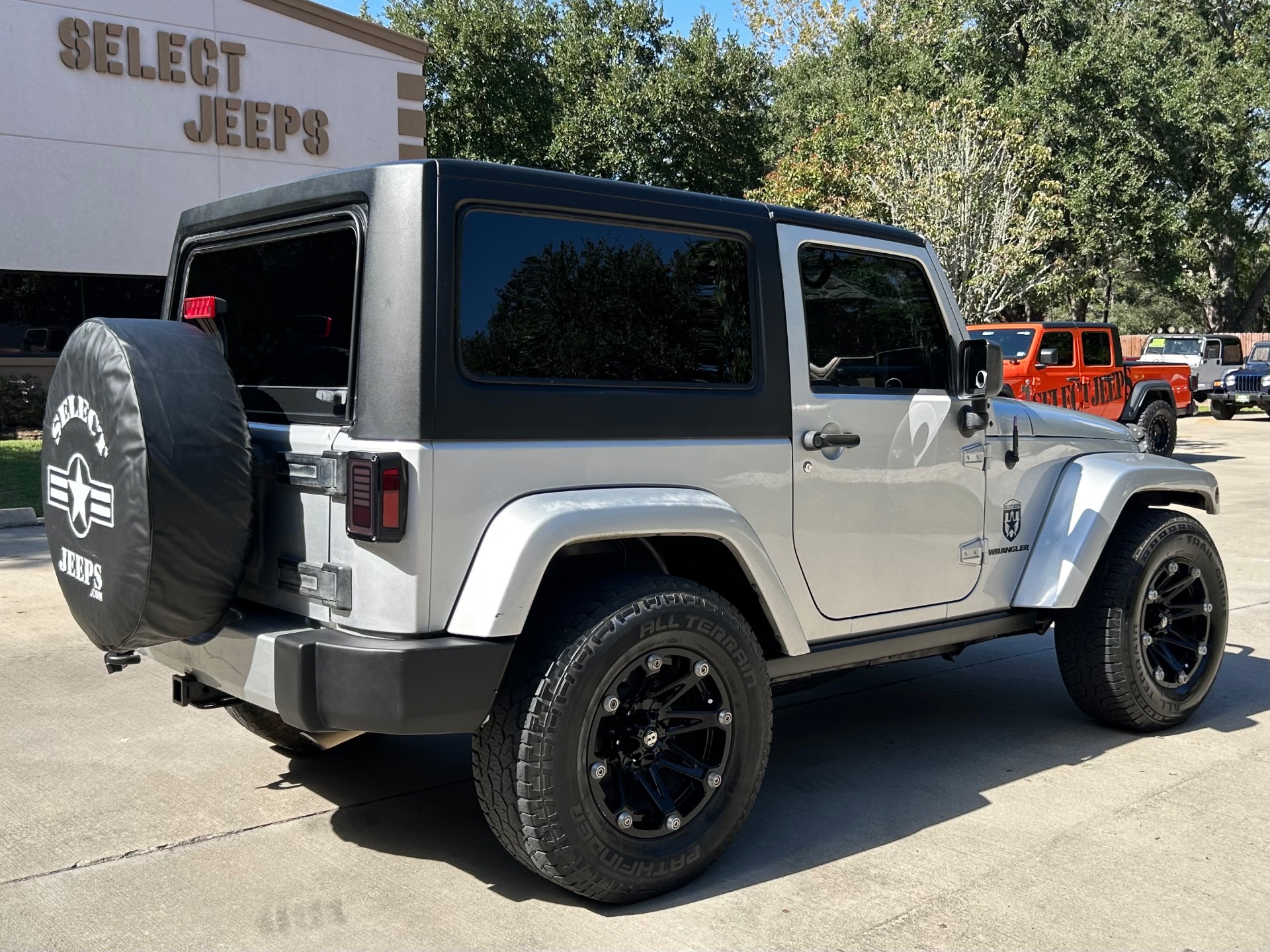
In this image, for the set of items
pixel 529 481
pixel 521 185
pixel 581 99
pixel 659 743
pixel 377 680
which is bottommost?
pixel 659 743

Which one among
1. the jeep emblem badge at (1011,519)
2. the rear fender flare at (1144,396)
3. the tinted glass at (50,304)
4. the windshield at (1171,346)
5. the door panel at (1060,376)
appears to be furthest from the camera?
the windshield at (1171,346)

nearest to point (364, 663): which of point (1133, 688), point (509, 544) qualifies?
point (509, 544)

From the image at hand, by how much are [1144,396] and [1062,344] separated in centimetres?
238

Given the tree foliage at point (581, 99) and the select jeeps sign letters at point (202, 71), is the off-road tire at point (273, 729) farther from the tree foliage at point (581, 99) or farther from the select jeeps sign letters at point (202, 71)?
the tree foliage at point (581, 99)

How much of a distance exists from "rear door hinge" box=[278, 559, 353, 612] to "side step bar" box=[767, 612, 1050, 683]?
1355mm

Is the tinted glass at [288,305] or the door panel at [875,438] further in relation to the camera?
the door panel at [875,438]

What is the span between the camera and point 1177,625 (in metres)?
5.09

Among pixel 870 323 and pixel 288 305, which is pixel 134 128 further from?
pixel 870 323

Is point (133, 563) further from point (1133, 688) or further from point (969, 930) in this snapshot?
point (1133, 688)

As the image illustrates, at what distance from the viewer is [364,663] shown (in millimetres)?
2996

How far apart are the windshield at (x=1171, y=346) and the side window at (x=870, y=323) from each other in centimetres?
2726

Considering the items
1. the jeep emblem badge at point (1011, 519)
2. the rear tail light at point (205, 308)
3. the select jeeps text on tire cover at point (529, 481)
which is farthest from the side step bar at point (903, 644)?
the rear tail light at point (205, 308)

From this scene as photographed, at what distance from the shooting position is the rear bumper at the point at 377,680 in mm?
2984

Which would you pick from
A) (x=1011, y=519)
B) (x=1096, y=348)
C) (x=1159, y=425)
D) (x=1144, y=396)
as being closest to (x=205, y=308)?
(x=1011, y=519)
